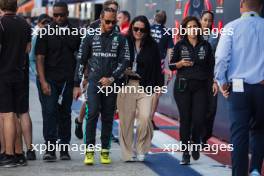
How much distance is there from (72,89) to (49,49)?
2.02 ft

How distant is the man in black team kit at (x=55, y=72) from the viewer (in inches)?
417

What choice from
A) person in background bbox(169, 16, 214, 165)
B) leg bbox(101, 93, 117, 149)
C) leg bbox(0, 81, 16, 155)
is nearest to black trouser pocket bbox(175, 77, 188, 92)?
person in background bbox(169, 16, 214, 165)

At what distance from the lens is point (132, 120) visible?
10922 mm

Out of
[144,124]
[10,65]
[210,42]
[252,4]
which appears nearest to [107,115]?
[144,124]

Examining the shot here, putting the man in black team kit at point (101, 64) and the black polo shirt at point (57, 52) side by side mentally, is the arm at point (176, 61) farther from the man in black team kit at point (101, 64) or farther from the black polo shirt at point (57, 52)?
the black polo shirt at point (57, 52)

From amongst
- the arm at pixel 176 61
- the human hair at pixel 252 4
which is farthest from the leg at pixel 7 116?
the human hair at pixel 252 4

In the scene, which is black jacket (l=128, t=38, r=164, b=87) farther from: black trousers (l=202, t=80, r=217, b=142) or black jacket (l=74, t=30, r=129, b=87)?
black trousers (l=202, t=80, r=217, b=142)

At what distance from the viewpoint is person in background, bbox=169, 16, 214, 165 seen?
1055cm

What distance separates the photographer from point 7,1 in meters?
10.1

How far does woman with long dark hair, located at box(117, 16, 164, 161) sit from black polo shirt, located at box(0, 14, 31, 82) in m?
1.43

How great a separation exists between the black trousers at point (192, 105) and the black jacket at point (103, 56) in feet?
2.71

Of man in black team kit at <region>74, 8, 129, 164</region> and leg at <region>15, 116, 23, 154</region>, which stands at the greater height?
man in black team kit at <region>74, 8, 129, 164</region>

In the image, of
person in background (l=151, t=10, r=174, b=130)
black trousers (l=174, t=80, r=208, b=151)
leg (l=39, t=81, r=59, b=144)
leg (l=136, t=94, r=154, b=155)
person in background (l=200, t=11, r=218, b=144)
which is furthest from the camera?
person in background (l=151, t=10, r=174, b=130)

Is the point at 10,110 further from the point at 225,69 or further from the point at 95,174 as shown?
the point at 225,69
